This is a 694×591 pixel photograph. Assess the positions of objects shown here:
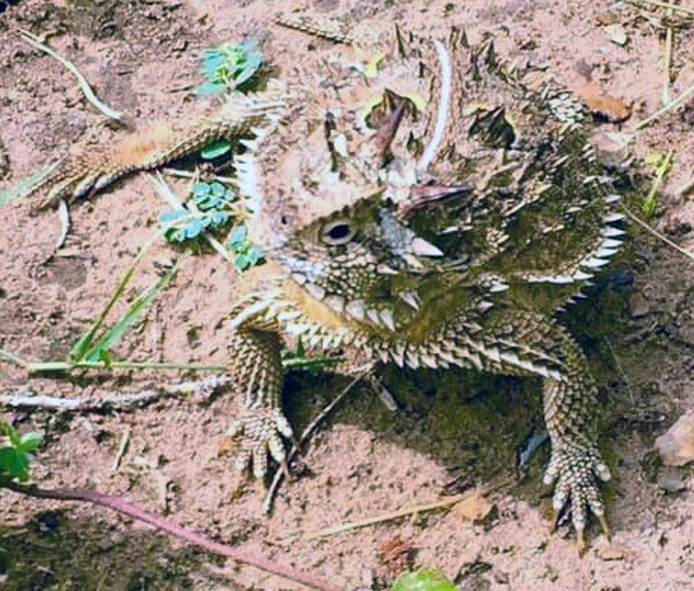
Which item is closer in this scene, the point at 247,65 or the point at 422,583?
the point at 422,583

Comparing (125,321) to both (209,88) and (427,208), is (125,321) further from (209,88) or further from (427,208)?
(209,88)

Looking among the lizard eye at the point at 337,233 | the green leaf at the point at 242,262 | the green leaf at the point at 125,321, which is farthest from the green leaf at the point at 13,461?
the green leaf at the point at 242,262

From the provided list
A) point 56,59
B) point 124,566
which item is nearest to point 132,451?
point 124,566

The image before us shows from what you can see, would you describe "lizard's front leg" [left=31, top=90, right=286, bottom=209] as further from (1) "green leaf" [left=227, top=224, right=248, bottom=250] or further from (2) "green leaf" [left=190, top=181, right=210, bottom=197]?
(1) "green leaf" [left=227, top=224, right=248, bottom=250]

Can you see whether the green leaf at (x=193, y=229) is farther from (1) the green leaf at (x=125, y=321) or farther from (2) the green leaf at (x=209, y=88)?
(2) the green leaf at (x=209, y=88)

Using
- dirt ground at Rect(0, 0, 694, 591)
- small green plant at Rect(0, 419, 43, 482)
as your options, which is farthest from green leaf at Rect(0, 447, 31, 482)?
dirt ground at Rect(0, 0, 694, 591)

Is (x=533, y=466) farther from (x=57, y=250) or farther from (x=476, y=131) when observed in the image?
(x=57, y=250)

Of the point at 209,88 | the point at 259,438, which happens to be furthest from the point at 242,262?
the point at 209,88
